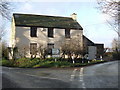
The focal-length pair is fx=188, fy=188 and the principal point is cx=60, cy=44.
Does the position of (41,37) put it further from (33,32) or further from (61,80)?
(61,80)

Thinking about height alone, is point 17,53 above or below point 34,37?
below

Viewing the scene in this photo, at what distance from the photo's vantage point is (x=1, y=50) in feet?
110

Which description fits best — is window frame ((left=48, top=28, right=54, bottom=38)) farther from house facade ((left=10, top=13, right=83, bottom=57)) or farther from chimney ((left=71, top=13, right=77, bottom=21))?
chimney ((left=71, top=13, right=77, bottom=21))

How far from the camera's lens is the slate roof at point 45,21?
34281mm

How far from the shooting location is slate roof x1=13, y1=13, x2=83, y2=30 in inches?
1350

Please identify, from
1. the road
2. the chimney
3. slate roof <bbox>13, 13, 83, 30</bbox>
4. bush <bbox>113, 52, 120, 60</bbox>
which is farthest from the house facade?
the road

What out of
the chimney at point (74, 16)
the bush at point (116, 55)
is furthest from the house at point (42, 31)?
the bush at point (116, 55)

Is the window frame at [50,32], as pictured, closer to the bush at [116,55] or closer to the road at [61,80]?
the bush at [116,55]

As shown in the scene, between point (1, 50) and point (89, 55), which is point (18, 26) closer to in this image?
point (1, 50)

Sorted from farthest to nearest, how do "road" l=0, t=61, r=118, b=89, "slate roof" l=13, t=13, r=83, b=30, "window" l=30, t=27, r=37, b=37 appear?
1. "slate roof" l=13, t=13, r=83, b=30
2. "window" l=30, t=27, r=37, b=37
3. "road" l=0, t=61, r=118, b=89

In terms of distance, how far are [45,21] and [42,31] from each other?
2.95 meters

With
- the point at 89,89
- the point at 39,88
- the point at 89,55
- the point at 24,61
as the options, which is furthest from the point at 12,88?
the point at 89,55

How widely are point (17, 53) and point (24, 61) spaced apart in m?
5.46

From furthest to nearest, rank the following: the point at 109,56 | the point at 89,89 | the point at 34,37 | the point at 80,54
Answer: the point at 109,56 < the point at 34,37 < the point at 80,54 < the point at 89,89
